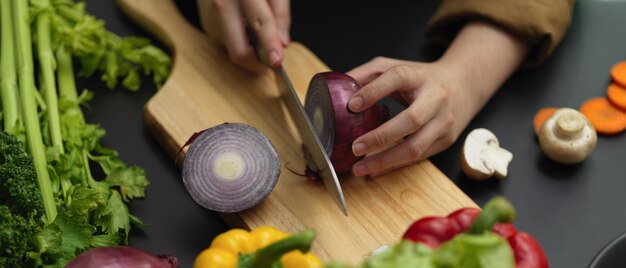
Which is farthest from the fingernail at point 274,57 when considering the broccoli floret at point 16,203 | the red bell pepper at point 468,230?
the red bell pepper at point 468,230

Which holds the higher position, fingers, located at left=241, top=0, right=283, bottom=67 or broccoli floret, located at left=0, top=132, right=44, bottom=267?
fingers, located at left=241, top=0, right=283, bottom=67

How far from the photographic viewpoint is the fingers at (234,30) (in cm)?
181

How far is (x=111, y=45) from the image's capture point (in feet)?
6.40

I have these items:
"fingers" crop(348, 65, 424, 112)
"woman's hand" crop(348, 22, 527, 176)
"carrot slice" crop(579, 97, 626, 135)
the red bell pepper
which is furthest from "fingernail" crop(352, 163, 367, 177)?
"carrot slice" crop(579, 97, 626, 135)

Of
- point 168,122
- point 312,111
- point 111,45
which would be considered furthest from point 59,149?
point 312,111

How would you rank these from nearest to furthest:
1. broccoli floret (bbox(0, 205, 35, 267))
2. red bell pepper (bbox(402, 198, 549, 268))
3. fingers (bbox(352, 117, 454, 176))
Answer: red bell pepper (bbox(402, 198, 549, 268))
broccoli floret (bbox(0, 205, 35, 267))
fingers (bbox(352, 117, 454, 176))

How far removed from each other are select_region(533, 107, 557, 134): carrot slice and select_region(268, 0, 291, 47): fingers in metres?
0.61

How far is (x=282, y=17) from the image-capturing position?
1.83 m

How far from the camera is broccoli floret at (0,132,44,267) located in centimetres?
135

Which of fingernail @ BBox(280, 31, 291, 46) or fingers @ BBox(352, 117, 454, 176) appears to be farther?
fingernail @ BBox(280, 31, 291, 46)

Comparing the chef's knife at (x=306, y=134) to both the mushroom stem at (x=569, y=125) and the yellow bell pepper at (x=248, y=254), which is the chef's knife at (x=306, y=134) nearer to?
the yellow bell pepper at (x=248, y=254)

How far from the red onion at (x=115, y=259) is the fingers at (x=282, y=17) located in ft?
2.07

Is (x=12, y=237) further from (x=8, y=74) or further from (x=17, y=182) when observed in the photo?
(x=8, y=74)

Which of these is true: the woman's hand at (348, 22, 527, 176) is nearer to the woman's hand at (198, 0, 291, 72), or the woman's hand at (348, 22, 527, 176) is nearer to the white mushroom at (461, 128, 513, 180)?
the white mushroom at (461, 128, 513, 180)
